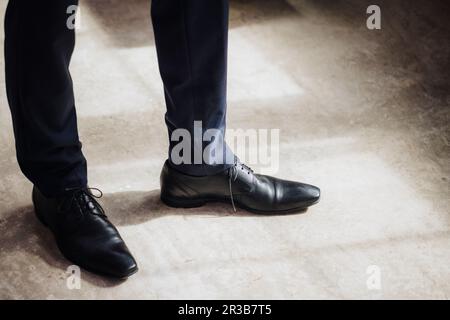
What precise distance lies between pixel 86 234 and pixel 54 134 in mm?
202

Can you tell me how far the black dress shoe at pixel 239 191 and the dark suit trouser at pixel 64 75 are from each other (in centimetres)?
12

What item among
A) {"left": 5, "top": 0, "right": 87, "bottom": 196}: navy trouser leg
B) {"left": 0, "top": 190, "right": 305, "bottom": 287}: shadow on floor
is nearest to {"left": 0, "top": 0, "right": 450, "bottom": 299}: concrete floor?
{"left": 0, "top": 190, "right": 305, "bottom": 287}: shadow on floor

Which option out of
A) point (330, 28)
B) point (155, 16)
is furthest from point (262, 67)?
point (155, 16)

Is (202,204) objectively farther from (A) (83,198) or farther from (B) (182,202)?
(A) (83,198)

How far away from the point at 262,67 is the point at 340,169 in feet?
1.78

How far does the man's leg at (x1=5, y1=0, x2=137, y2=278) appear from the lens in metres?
1.10

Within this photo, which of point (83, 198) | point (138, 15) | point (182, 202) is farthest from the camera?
point (138, 15)

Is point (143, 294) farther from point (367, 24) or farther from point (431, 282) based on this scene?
point (367, 24)

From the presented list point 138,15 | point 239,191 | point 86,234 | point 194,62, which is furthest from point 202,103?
point 138,15

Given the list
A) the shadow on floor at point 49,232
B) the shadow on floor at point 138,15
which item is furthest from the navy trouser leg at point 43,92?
the shadow on floor at point 138,15

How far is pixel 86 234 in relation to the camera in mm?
1240

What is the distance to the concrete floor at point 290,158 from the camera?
1247mm

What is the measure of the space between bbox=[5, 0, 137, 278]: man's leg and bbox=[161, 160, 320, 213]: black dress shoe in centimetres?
17

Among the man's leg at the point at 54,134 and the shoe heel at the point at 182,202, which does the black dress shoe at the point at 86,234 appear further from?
the shoe heel at the point at 182,202
